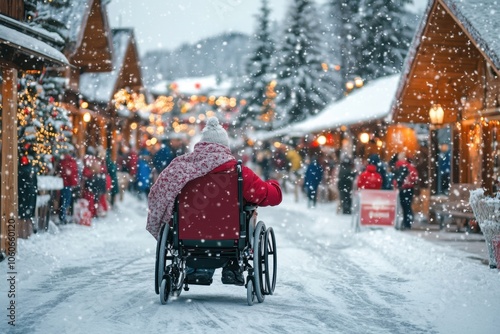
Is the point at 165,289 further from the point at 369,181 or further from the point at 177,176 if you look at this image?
the point at 369,181

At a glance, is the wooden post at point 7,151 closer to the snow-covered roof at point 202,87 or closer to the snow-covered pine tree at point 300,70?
the snow-covered pine tree at point 300,70

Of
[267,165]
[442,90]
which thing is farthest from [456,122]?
[267,165]

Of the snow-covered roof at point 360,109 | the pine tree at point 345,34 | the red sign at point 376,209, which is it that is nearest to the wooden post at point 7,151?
the red sign at point 376,209

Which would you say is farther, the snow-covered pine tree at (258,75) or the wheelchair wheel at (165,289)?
the snow-covered pine tree at (258,75)

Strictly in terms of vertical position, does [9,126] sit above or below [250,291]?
above

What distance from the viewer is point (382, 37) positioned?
48.2 meters

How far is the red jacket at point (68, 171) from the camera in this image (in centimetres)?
1732

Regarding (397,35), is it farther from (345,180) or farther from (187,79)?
(187,79)

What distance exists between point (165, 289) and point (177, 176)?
115cm

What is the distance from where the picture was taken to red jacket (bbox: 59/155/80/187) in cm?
1732

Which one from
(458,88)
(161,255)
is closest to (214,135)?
(161,255)

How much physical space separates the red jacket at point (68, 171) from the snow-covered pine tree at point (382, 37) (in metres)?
33.1

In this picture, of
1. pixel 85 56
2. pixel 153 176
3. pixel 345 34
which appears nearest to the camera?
pixel 153 176

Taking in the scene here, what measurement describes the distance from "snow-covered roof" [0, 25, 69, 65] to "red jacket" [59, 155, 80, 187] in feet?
20.0
